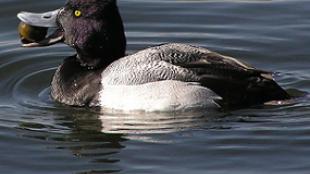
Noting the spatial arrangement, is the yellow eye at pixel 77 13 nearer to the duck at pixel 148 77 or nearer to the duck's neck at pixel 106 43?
the duck at pixel 148 77

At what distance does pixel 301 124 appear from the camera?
9.09 meters

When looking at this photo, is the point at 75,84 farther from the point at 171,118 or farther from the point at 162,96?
→ the point at 171,118

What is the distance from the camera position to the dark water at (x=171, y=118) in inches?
325

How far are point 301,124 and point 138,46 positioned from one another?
2.82m

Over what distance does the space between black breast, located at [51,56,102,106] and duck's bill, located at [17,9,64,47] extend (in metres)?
0.26

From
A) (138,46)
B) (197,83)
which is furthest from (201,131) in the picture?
(138,46)

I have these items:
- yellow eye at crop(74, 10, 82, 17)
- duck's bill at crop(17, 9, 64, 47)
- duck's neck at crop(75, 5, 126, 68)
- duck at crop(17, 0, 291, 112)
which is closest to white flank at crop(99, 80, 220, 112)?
duck at crop(17, 0, 291, 112)

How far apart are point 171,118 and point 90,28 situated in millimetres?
1214

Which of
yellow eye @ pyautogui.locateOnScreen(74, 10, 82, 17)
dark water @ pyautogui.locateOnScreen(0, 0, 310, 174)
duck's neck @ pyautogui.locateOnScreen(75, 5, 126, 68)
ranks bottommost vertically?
dark water @ pyautogui.locateOnScreen(0, 0, 310, 174)

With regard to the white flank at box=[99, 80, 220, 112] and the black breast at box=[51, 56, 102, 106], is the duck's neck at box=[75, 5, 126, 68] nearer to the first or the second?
the black breast at box=[51, 56, 102, 106]

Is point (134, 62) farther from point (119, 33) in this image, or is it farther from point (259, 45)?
point (259, 45)

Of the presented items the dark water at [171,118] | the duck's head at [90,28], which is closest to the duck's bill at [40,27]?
the duck's head at [90,28]

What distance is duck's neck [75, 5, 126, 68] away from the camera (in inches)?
383

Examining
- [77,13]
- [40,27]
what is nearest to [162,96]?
[77,13]
